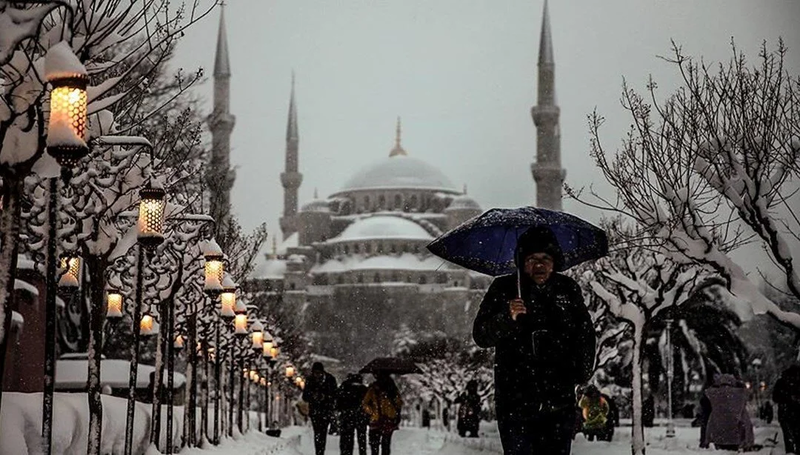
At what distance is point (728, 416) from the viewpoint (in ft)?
53.4

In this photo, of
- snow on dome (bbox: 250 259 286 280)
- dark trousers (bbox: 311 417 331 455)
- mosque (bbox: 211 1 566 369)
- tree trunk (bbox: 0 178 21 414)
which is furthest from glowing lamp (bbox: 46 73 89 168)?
snow on dome (bbox: 250 259 286 280)

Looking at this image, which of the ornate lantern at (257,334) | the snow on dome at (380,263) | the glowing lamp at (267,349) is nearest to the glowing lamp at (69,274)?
the ornate lantern at (257,334)

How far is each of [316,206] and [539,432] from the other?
12685cm

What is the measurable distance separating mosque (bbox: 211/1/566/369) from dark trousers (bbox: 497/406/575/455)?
8902cm

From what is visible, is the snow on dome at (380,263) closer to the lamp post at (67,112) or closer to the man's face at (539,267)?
the lamp post at (67,112)

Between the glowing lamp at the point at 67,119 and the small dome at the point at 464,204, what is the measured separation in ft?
399

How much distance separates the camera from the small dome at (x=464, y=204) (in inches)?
5079

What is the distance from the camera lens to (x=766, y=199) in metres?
13.7

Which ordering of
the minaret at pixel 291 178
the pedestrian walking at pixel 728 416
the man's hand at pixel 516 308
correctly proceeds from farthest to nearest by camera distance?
the minaret at pixel 291 178
the pedestrian walking at pixel 728 416
the man's hand at pixel 516 308

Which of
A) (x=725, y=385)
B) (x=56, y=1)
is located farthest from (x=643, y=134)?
(x=56, y=1)

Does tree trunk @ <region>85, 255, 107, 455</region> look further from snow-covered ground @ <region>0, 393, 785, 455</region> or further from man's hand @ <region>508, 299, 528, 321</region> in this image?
man's hand @ <region>508, 299, 528, 321</region>

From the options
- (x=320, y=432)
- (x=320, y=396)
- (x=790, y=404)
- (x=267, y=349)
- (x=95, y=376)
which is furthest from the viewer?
(x=267, y=349)

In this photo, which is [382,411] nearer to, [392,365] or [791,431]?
[392,365]

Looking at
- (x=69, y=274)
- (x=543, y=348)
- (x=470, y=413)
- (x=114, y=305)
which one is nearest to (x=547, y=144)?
(x=470, y=413)
